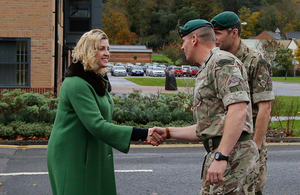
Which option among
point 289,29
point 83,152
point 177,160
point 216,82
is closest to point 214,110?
point 216,82

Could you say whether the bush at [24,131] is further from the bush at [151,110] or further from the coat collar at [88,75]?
the coat collar at [88,75]

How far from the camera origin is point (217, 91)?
2.71m

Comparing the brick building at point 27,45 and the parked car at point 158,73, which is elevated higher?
the brick building at point 27,45

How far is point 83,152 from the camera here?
9.86 feet

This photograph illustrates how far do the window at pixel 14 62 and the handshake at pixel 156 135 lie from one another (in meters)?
13.1

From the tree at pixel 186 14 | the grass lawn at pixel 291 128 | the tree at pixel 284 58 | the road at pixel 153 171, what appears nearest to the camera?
the road at pixel 153 171

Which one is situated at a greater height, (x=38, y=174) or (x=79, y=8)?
(x=79, y=8)

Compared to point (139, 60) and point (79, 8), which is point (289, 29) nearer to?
point (139, 60)

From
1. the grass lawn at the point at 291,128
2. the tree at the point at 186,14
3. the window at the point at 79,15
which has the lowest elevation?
the grass lawn at the point at 291,128

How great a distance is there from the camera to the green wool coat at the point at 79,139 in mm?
2932

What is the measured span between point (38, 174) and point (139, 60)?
9948 centimetres

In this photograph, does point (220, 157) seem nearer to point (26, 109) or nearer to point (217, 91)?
point (217, 91)

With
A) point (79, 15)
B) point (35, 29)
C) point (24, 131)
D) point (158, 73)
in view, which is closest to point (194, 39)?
point (24, 131)

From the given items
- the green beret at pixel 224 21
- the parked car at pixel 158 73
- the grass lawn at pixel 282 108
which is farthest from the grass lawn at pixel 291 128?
the parked car at pixel 158 73
